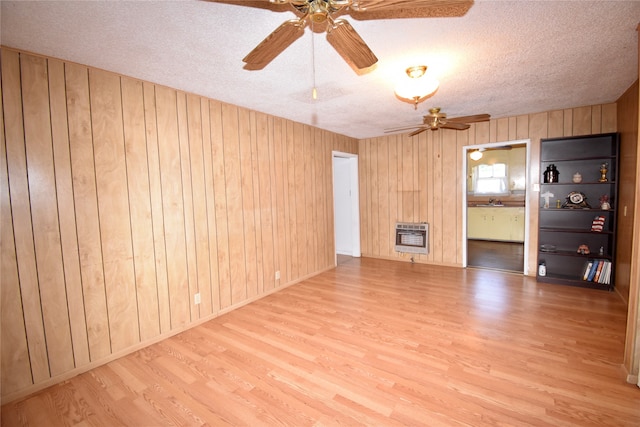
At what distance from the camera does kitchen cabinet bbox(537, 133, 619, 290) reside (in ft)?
12.3

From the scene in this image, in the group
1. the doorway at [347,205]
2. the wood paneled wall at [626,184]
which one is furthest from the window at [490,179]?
the doorway at [347,205]

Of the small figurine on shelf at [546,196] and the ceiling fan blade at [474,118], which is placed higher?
the ceiling fan blade at [474,118]

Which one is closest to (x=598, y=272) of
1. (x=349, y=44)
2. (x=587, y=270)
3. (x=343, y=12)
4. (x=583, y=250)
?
(x=587, y=270)

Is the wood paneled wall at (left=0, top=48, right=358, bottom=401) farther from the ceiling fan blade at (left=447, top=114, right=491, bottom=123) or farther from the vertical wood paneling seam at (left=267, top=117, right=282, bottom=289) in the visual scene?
the ceiling fan blade at (left=447, top=114, right=491, bottom=123)

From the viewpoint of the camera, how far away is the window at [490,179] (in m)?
7.03

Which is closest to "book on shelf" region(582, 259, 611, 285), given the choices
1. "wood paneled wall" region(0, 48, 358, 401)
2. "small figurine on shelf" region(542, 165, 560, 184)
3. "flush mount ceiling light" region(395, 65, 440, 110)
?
"small figurine on shelf" region(542, 165, 560, 184)

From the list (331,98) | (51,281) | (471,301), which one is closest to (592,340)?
(471,301)

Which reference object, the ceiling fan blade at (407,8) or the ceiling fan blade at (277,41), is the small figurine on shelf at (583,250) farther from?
the ceiling fan blade at (277,41)

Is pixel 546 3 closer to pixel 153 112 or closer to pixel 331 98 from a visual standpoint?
pixel 331 98

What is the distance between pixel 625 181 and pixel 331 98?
3.64m

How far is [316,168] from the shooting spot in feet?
15.6

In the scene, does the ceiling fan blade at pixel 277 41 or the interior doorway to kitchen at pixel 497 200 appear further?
the interior doorway to kitchen at pixel 497 200

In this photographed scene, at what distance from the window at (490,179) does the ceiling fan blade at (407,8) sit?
6921 millimetres

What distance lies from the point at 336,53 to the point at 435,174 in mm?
3544
